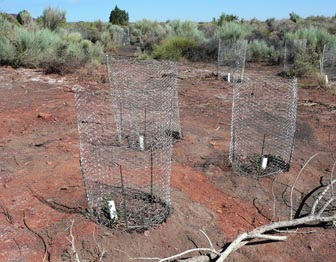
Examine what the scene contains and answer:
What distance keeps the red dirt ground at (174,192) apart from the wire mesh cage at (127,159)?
6.0 inches

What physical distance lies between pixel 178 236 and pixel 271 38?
14.1 metres

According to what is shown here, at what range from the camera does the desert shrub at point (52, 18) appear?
17594 millimetres

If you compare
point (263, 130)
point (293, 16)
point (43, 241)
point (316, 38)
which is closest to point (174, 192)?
point (43, 241)

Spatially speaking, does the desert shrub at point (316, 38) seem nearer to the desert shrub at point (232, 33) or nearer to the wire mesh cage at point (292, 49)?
the wire mesh cage at point (292, 49)

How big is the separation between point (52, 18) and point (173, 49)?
6533 millimetres

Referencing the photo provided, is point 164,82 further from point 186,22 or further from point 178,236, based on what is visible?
point 186,22

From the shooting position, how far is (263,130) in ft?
21.7

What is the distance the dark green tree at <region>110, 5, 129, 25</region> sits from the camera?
28702 millimetres

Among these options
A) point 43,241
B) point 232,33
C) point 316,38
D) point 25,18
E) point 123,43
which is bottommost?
point 43,241

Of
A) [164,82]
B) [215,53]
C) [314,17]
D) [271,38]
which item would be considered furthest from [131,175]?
[314,17]

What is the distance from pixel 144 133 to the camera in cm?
614

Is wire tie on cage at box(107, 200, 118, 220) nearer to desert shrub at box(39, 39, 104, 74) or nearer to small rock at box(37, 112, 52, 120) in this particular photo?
small rock at box(37, 112, 52, 120)

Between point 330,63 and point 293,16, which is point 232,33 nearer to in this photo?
point 330,63

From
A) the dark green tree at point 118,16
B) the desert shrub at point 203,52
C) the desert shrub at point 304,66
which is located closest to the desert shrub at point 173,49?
the desert shrub at point 203,52
